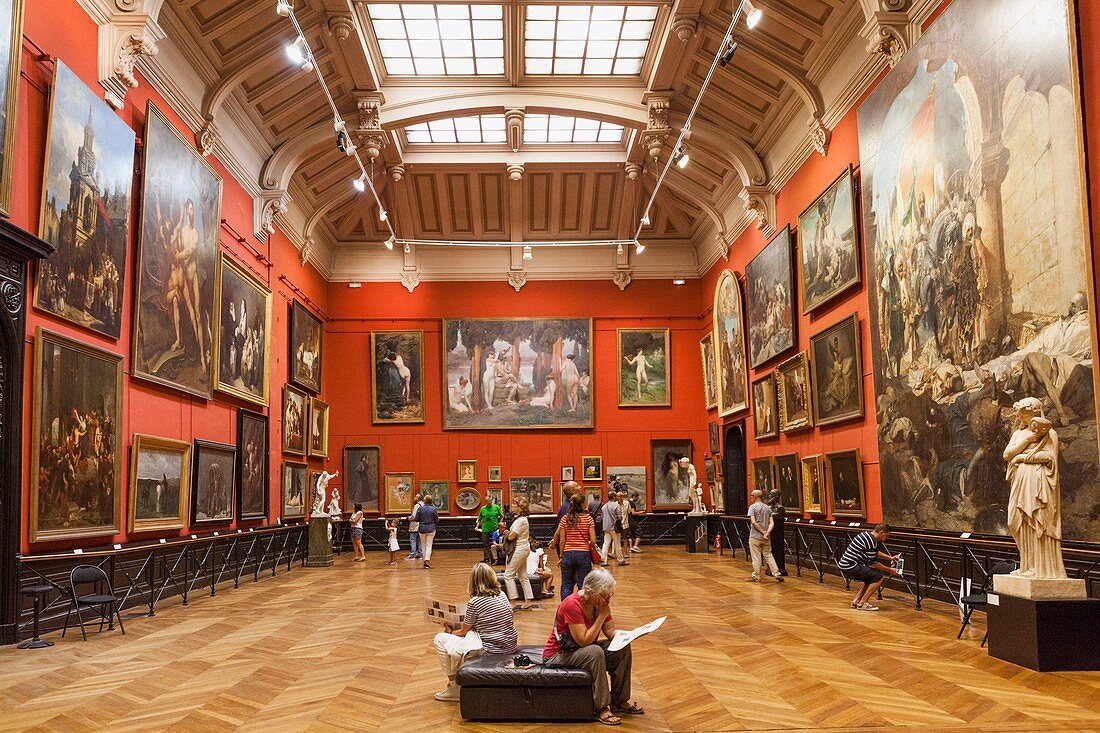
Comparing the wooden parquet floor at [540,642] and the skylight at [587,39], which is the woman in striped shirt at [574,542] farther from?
the skylight at [587,39]

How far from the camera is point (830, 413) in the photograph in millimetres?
15406

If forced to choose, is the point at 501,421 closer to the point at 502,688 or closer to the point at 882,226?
the point at 882,226

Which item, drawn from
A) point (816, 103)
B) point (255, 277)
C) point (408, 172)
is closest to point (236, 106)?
point (255, 277)

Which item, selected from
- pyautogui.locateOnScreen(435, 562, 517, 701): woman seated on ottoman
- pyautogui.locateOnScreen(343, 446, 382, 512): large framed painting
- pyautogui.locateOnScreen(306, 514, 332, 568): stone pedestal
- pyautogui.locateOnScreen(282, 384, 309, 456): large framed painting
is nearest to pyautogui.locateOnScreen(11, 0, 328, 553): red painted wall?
pyautogui.locateOnScreen(282, 384, 309, 456): large framed painting

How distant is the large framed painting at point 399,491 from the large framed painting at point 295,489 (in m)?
2.99

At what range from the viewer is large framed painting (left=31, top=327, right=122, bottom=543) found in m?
9.80

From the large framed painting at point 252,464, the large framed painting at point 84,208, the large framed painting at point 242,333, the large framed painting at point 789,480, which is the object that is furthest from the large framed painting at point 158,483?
the large framed painting at point 789,480

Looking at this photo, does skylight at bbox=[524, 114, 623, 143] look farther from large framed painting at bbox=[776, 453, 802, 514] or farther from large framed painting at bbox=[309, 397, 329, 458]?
large framed painting at bbox=[776, 453, 802, 514]

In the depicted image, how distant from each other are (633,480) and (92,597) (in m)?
17.5

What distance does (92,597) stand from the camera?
9.48m

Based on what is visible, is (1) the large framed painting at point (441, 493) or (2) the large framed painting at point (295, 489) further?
(1) the large framed painting at point (441, 493)

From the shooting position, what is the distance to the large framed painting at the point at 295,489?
794 inches

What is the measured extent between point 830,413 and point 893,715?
33.0 ft

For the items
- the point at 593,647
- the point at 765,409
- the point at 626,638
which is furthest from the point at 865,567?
the point at 765,409
